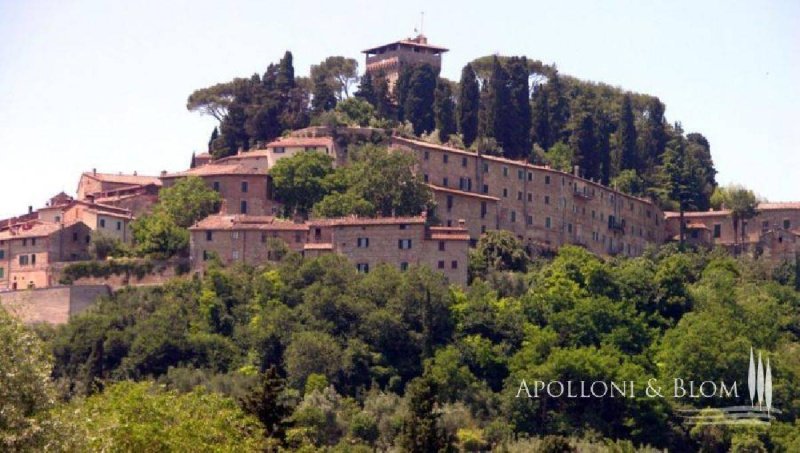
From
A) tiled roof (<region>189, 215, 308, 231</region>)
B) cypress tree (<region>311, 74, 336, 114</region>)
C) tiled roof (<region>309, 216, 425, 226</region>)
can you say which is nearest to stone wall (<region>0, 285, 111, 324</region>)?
tiled roof (<region>189, 215, 308, 231</region>)

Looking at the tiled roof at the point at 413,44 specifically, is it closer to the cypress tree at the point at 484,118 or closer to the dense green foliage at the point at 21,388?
the cypress tree at the point at 484,118

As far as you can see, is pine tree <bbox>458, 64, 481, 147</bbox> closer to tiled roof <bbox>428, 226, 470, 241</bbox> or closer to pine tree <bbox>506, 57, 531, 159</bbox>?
pine tree <bbox>506, 57, 531, 159</bbox>

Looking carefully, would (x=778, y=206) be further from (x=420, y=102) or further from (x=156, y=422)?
(x=156, y=422)

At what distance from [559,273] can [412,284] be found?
272 inches

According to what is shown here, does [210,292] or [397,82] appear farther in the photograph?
[397,82]

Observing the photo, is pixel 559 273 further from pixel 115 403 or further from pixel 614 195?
pixel 115 403

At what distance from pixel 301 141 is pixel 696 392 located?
21.5 meters

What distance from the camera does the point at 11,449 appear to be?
32.0 m

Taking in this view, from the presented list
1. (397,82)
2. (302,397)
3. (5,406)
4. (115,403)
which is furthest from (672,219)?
(5,406)

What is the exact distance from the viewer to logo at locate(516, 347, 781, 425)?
233 ft

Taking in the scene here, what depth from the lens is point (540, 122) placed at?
93.2 m

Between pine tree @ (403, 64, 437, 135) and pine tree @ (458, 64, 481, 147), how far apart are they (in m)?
2.66

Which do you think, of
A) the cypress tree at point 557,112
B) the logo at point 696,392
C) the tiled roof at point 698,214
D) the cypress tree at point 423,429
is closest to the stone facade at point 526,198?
the tiled roof at point 698,214

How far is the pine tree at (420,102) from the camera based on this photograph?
91.6m
